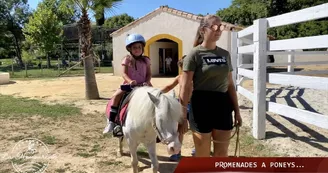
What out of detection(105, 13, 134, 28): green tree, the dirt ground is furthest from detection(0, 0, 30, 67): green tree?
the dirt ground

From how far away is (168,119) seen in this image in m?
2.49

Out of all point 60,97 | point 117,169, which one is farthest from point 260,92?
point 60,97

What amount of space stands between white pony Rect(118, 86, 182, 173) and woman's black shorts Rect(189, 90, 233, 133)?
145mm

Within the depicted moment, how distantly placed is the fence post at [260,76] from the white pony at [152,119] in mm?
2096

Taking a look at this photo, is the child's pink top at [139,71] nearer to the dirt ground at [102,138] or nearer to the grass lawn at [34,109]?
the dirt ground at [102,138]

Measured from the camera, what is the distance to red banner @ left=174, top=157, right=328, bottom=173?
1.27 metres

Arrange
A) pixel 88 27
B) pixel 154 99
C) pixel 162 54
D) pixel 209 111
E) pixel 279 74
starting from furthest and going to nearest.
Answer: pixel 162 54, pixel 88 27, pixel 279 74, pixel 154 99, pixel 209 111

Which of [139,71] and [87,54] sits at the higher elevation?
[87,54]

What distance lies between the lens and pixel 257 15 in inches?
1323

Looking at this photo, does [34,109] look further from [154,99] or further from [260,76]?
[154,99]

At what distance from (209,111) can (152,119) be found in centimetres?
56

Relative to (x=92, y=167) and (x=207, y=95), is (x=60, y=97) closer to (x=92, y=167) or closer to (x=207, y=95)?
(x=92, y=167)

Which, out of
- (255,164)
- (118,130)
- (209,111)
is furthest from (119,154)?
(255,164)
